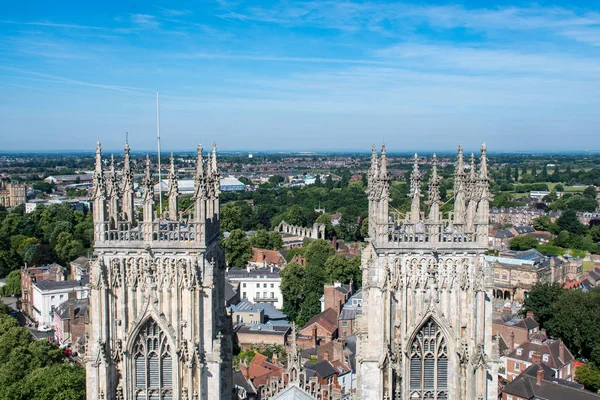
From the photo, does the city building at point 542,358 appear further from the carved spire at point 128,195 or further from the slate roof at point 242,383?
the carved spire at point 128,195

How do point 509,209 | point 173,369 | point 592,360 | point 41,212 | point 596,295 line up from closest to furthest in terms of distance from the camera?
1. point 173,369
2. point 592,360
3. point 596,295
4. point 41,212
5. point 509,209

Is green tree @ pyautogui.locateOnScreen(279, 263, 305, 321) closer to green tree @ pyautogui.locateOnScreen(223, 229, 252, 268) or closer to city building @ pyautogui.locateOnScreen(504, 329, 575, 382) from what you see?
green tree @ pyautogui.locateOnScreen(223, 229, 252, 268)

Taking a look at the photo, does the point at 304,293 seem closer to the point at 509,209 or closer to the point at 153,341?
the point at 153,341

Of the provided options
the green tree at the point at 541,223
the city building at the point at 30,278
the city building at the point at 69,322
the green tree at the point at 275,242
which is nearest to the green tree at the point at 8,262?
the city building at the point at 30,278

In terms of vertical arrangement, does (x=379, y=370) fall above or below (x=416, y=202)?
below

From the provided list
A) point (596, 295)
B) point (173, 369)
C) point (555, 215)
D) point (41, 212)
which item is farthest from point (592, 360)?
point (41, 212)

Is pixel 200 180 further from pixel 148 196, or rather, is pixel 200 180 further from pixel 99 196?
pixel 99 196

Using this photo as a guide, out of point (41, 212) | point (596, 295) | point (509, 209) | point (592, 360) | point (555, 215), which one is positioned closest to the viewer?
point (592, 360)

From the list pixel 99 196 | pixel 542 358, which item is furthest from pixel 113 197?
pixel 542 358
